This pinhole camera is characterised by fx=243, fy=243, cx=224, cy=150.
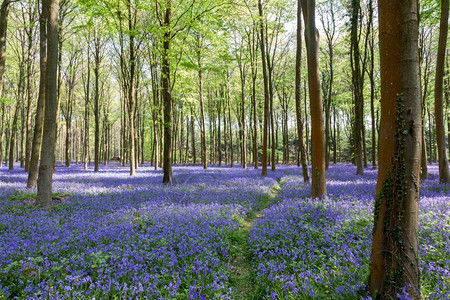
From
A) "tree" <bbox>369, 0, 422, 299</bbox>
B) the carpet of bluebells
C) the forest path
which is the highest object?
"tree" <bbox>369, 0, 422, 299</bbox>

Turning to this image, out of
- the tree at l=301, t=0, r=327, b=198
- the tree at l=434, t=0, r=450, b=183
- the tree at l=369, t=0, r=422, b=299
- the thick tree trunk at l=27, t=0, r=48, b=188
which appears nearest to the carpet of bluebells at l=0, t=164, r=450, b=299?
the tree at l=369, t=0, r=422, b=299

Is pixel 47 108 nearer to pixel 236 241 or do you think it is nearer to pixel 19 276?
pixel 19 276

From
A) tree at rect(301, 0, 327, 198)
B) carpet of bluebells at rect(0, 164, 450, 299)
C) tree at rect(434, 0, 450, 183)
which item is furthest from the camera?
tree at rect(434, 0, 450, 183)

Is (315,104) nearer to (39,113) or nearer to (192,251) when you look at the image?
(192,251)

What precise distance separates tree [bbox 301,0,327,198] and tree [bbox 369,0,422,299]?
5.64 meters

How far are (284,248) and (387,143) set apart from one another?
3.07 metres

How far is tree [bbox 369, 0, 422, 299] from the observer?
2645 millimetres

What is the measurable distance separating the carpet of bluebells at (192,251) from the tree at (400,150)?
0.32 metres

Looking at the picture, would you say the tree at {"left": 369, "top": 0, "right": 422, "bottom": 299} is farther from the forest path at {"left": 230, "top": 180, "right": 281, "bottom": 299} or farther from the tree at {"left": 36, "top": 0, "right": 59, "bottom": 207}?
the tree at {"left": 36, "top": 0, "right": 59, "bottom": 207}

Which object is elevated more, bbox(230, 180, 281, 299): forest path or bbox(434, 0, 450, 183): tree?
bbox(434, 0, 450, 183): tree

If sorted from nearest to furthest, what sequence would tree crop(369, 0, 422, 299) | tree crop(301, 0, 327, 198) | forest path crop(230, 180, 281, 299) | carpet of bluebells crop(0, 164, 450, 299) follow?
tree crop(369, 0, 422, 299) < carpet of bluebells crop(0, 164, 450, 299) < forest path crop(230, 180, 281, 299) < tree crop(301, 0, 327, 198)

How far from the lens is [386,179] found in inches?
109

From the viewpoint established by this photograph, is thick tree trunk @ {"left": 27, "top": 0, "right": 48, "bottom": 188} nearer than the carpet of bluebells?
No

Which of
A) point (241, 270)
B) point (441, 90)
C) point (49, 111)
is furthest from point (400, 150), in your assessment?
point (441, 90)
